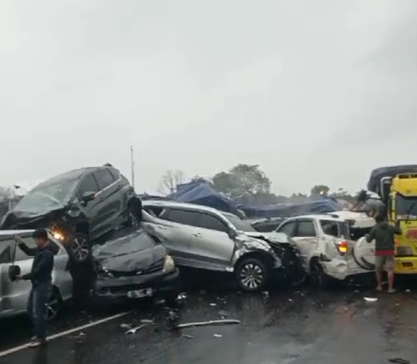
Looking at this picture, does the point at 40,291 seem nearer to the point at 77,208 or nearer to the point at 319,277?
the point at 77,208

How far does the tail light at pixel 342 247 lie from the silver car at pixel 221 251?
138cm

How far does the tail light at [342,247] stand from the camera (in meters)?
15.1

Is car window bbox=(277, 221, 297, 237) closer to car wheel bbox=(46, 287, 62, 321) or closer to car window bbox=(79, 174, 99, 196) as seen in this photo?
car window bbox=(79, 174, 99, 196)

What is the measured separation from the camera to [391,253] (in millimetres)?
14477

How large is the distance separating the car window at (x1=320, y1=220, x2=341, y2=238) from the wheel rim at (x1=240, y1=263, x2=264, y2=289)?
6.04 feet

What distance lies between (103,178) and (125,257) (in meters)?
3.22

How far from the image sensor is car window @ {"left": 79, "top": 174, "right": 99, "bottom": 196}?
14345 millimetres

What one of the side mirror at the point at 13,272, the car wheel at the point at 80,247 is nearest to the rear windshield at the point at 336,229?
the car wheel at the point at 80,247

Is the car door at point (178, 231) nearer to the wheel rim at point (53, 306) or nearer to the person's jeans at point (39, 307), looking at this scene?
the wheel rim at point (53, 306)

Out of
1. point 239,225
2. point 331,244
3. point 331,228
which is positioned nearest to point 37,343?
point 239,225

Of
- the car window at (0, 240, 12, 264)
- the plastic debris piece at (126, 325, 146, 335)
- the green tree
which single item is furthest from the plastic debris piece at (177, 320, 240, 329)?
the green tree

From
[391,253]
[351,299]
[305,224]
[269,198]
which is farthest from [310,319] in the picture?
[269,198]

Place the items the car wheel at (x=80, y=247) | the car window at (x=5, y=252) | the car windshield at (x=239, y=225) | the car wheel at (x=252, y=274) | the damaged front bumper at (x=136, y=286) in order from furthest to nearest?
the car windshield at (x=239, y=225) → the car wheel at (x=252, y=274) → the car wheel at (x=80, y=247) → the damaged front bumper at (x=136, y=286) → the car window at (x=5, y=252)

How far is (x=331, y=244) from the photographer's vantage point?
50.1 ft
